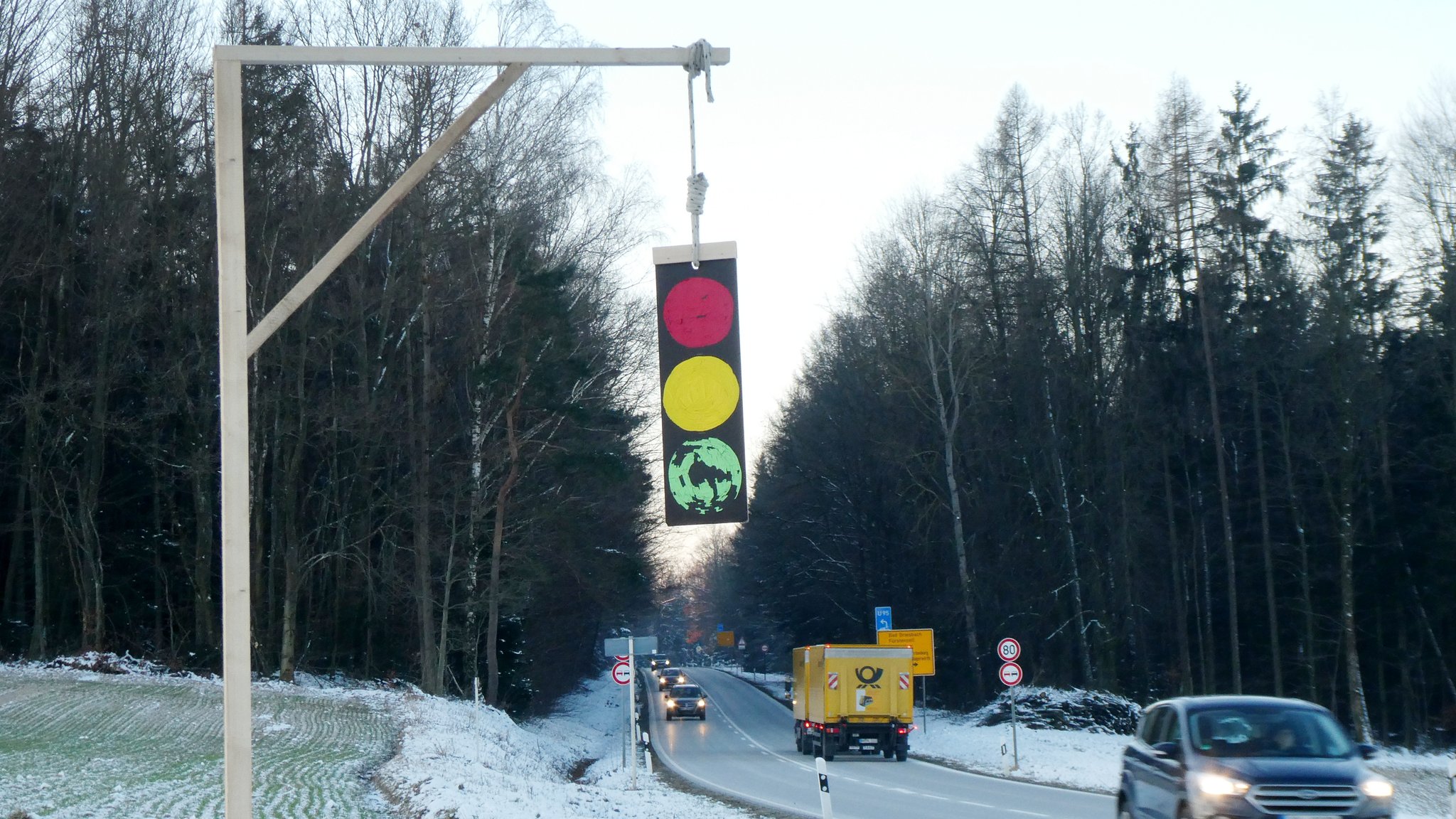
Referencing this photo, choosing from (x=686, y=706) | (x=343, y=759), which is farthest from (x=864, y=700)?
(x=686, y=706)

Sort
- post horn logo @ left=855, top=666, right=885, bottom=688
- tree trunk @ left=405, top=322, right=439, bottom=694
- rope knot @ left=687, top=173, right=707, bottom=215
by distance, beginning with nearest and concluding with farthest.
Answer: rope knot @ left=687, top=173, right=707, bottom=215, post horn logo @ left=855, top=666, right=885, bottom=688, tree trunk @ left=405, top=322, right=439, bottom=694

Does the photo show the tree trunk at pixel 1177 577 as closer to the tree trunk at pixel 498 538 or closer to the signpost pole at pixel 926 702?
the signpost pole at pixel 926 702

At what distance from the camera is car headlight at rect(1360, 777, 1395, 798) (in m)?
11.0

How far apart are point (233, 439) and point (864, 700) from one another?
2758 cm

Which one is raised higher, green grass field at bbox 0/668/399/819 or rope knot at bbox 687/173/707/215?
rope knot at bbox 687/173/707/215

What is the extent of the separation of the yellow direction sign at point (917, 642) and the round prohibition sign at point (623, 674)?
11.8m

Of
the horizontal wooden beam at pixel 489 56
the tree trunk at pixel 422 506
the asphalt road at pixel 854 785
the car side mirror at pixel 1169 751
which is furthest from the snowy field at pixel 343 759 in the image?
the horizontal wooden beam at pixel 489 56

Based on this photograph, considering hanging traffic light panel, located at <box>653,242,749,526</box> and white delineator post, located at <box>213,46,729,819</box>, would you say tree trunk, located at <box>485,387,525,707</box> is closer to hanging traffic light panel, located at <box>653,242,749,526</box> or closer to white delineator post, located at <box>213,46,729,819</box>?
white delineator post, located at <box>213,46,729,819</box>

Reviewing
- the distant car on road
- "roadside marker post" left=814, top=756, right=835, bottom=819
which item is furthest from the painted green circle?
the distant car on road

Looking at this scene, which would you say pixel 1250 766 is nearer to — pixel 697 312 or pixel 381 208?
pixel 697 312

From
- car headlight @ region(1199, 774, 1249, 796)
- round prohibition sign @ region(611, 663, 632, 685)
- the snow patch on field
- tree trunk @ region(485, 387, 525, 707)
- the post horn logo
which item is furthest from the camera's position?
tree trunk @ region(485, 387, 525, 707)

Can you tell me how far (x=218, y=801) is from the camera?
14781mm

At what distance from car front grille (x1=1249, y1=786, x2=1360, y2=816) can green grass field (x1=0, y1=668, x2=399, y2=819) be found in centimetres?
938

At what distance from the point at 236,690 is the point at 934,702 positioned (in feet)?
152
